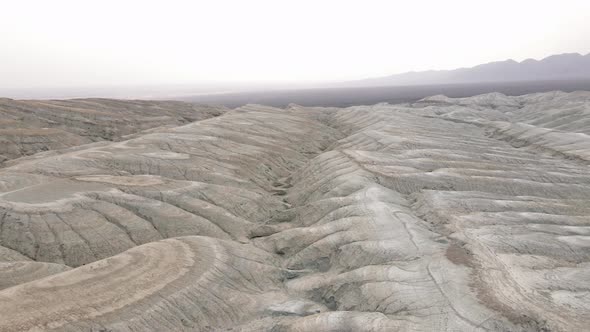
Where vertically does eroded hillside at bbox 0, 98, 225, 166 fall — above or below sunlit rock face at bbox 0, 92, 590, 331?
above

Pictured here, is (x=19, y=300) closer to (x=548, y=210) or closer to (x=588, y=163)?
(x=548, y=210)

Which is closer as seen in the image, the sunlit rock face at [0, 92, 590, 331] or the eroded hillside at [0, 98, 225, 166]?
the sunlit rock face at [0, 92, 590, 331]

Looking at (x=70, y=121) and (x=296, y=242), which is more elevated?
(x=70, y=121)

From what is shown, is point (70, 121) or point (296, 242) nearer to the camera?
point (296, 242)

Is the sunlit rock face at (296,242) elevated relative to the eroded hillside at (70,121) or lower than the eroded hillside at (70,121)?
lower

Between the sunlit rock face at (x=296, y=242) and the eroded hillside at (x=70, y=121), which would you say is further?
the eroded hillside at (x=70, y=121)

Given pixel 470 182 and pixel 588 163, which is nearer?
pixel 470 182

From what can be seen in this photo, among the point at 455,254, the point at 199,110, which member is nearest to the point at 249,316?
the point at 455,254

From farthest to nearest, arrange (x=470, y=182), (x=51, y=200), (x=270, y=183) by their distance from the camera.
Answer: (x=270, y=183)
(x=470, y=182)
(x=51, y=200)
